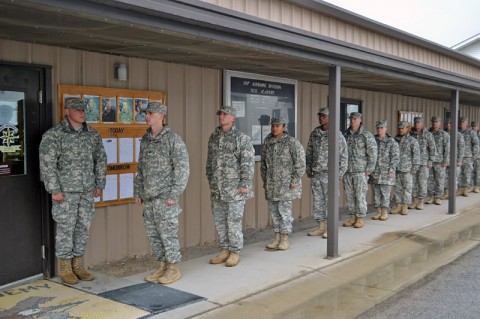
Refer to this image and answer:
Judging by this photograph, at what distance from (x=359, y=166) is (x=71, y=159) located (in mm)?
4463

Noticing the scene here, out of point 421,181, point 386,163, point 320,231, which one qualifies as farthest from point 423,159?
point 320,231

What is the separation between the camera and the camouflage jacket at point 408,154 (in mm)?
8922

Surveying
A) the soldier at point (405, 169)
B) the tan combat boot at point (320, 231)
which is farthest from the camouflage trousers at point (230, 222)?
the soldier at point (405, 169)

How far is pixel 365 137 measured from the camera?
25.1 ft

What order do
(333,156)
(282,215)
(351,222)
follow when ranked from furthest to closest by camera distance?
(351,222), (282,215), (333,156)

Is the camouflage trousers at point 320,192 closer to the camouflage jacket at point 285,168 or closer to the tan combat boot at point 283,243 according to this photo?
the camouflage jacket at point 285,168

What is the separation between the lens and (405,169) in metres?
8.90

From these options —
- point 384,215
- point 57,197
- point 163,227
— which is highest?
point 57,197

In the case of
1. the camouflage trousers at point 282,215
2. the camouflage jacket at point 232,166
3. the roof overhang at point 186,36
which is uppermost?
the roof overhang at point 186,36

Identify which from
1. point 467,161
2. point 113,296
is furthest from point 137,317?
point 467,161

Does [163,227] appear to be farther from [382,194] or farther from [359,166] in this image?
[382,194]

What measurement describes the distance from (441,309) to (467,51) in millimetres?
20930

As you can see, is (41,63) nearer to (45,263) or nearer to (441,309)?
(45,263)

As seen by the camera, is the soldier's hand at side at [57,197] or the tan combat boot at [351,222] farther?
the tan combat boot at [351,222]
